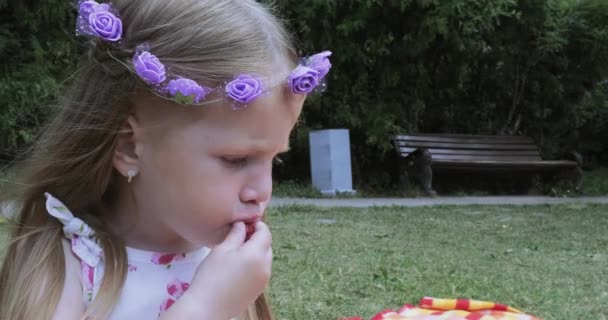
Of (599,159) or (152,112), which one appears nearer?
(152,112)

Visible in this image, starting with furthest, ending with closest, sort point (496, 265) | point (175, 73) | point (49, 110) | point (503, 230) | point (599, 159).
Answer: point (599, 159)
point (503, 230)
point (496, 265)
point (49, 110)
point (175, 73)

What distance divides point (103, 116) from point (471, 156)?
7323 mm

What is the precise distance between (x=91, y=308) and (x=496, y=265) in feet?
9.09

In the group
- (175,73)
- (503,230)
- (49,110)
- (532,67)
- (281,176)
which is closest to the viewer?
(175,73)

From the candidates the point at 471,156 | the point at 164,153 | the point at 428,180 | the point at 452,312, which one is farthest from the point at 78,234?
the point at 471,156

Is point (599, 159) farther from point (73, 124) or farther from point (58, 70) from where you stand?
point (73, 124)

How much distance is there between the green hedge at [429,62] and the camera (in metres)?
7.13

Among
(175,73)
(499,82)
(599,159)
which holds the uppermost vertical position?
(175,73)

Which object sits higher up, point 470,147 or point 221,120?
point 221,120

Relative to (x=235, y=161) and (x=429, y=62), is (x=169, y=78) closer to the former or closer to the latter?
(x=235, y=161)

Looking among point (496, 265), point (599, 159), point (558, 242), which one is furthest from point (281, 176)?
point (599, 159)

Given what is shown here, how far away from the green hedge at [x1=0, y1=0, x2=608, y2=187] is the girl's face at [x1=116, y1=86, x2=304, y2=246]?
207 inches

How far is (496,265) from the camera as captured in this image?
150 inches

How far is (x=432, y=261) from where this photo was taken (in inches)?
150
